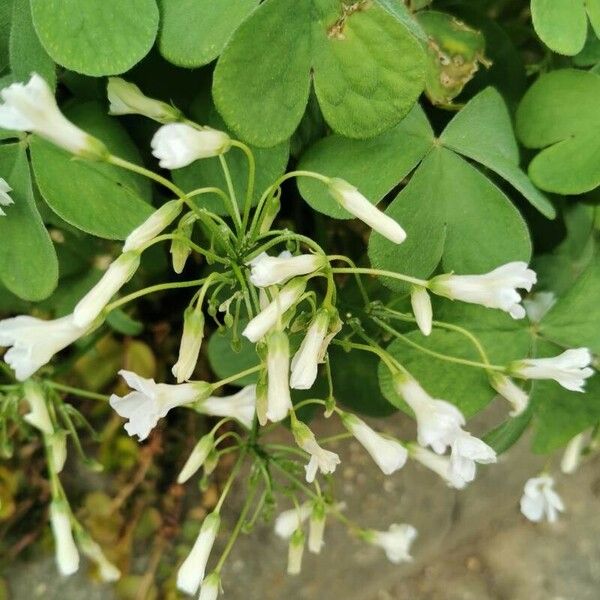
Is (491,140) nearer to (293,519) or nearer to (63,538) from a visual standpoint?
(293,519)

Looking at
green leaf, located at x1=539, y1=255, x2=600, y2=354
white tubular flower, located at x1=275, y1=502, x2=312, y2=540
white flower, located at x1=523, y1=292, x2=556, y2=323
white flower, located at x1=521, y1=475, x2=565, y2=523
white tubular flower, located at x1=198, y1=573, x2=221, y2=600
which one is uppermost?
green leaf, located at x1=539, y1=255, x2=600, y2=354

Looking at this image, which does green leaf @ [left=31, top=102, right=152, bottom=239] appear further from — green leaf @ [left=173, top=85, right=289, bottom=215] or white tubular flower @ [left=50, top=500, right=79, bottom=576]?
white tubular flower @ [left=50, top=500, right=79, bottom=576]

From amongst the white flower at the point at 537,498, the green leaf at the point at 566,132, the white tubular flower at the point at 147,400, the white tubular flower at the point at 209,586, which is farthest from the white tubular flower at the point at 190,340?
the white flower at the point at 537,498

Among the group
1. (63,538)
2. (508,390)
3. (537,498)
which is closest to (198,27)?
(508,390)

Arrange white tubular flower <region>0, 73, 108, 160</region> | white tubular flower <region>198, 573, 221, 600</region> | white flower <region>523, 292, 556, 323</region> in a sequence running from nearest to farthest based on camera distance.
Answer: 1. white tubular flower <region>0, 73, 108, 160</region>
2. white tubular flower <region>198, 573, 221, 600</region>
3. white flower <region>523, 292, 556, 323</region>

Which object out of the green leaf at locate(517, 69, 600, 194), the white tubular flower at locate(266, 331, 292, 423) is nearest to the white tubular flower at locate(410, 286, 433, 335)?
the white tubular flower at locate(266, 331, 292, 423)

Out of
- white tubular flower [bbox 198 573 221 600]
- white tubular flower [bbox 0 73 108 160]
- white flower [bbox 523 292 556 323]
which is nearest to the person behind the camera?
white tubular flower [bbox 0 73 108 160]
